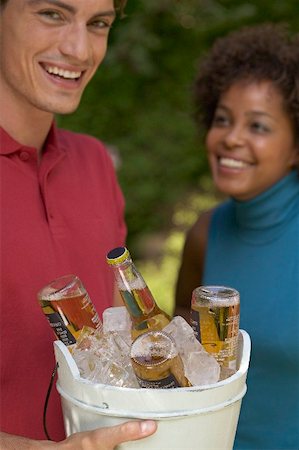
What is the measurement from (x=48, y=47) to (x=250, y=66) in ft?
3.15

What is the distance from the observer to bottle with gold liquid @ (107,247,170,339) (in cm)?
152

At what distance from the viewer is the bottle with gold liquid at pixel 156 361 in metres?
1.36

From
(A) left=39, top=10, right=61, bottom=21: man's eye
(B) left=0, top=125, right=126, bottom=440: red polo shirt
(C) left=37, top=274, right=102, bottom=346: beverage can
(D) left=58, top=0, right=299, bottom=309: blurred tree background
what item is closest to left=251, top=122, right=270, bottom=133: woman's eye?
(B) left=0, top=125, right=126, bottom=440: red polo shirt

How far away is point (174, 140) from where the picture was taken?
558 cm

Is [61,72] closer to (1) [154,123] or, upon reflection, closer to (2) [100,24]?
(2) [100,24]

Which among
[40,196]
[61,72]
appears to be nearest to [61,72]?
[61,72]

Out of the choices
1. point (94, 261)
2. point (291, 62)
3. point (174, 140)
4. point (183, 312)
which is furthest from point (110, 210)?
point (174, 140)

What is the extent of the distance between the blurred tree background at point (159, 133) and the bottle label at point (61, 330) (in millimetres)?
3219

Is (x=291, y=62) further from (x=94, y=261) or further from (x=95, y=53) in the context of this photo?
(x=94, y=261)

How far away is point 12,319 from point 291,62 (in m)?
1.46

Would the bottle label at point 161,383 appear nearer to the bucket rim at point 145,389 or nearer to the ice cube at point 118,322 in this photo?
the bucket rim at point 145,389

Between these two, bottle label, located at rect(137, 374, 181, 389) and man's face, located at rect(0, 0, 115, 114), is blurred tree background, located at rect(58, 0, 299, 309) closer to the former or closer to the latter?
man's face, located at rect(0, 0, 115, 114)

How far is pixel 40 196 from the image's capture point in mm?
1972

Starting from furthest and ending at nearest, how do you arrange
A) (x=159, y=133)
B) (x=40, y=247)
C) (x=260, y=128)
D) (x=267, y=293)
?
1. (x=159, y=133)
2. (x=260, y=128)
3. (x=267, y=293)
4. (x=40, y=247)
